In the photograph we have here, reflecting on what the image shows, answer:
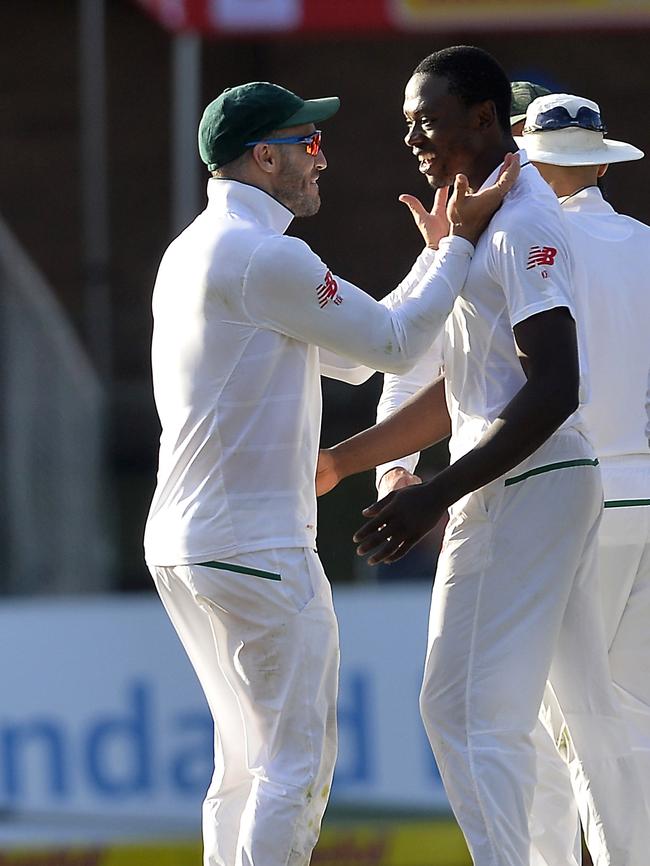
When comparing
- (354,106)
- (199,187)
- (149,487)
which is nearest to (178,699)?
(149,487)

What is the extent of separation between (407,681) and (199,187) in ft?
21.3

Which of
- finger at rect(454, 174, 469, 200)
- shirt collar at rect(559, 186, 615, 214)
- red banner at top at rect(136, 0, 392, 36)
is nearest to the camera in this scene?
finger at rect(454, 174, 469, 200)

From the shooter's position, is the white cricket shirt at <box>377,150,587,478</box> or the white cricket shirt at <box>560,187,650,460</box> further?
the white cricket shirt at <box>560,187,650,460</box>

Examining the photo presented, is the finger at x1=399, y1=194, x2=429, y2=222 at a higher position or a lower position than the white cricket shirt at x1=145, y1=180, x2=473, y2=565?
higher

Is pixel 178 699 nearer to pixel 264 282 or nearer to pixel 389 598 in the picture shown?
pixel 389 598

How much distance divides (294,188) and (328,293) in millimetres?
303

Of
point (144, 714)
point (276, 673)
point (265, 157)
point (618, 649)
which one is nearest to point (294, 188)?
point (265, 157)

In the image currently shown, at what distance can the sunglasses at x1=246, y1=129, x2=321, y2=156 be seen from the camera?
11.8ft

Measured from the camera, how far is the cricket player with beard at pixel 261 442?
347cm

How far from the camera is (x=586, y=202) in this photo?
3.80 metres

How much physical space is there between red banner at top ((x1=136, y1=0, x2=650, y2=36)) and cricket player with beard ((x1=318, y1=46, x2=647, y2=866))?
5.76m

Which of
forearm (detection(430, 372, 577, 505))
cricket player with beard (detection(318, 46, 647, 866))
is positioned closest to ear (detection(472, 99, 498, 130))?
cricket player with beard (detection(318, 46, 647, 866))

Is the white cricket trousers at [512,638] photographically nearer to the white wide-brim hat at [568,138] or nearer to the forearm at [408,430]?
the forearm at [408,430]

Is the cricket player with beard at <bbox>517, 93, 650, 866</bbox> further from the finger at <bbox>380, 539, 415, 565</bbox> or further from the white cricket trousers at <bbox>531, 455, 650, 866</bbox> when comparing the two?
the finger at <bbox>380, 539, 415, 565</bbox>
